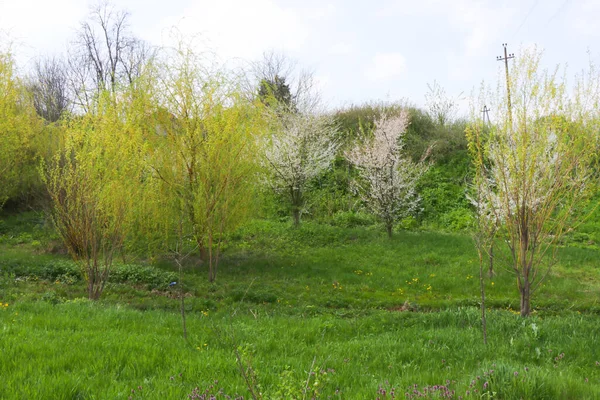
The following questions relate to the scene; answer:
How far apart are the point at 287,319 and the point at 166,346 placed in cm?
250

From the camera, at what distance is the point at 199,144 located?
10.6 metres

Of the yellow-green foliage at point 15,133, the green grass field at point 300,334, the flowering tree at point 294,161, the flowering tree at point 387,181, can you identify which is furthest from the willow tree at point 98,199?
the flowering tree at point 387,181

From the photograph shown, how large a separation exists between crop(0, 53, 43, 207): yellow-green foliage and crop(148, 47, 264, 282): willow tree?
5190 mm

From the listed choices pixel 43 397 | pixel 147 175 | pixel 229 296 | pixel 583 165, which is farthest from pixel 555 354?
pixel 147 175

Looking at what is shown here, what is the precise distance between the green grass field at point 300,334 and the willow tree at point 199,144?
1914mm

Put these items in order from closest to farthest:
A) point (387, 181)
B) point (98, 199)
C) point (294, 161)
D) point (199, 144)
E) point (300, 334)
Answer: point (300, 334)
point (98, 199)
point (199, 144)
point (387, 181)
point (294, 161)

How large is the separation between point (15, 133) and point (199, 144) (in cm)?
766

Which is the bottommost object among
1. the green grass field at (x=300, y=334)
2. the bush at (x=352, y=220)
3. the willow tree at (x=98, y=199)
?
the green grass field at (x=300, y=334)

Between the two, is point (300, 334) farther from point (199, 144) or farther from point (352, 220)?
point (352, 220)

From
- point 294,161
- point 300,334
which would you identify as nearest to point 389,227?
point 294,161

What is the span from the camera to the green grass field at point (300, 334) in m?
3.01

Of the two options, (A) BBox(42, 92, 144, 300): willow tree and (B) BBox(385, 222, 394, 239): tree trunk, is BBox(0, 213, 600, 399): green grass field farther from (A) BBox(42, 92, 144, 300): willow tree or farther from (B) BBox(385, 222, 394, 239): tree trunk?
(B) BBox(385, 222, 394, 239): tree trunk

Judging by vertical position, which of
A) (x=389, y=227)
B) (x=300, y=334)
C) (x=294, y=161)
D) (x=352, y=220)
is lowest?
(x=300, y=334)

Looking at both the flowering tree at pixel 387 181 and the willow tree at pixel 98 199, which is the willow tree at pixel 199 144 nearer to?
the willow tree at pixel 98 199
